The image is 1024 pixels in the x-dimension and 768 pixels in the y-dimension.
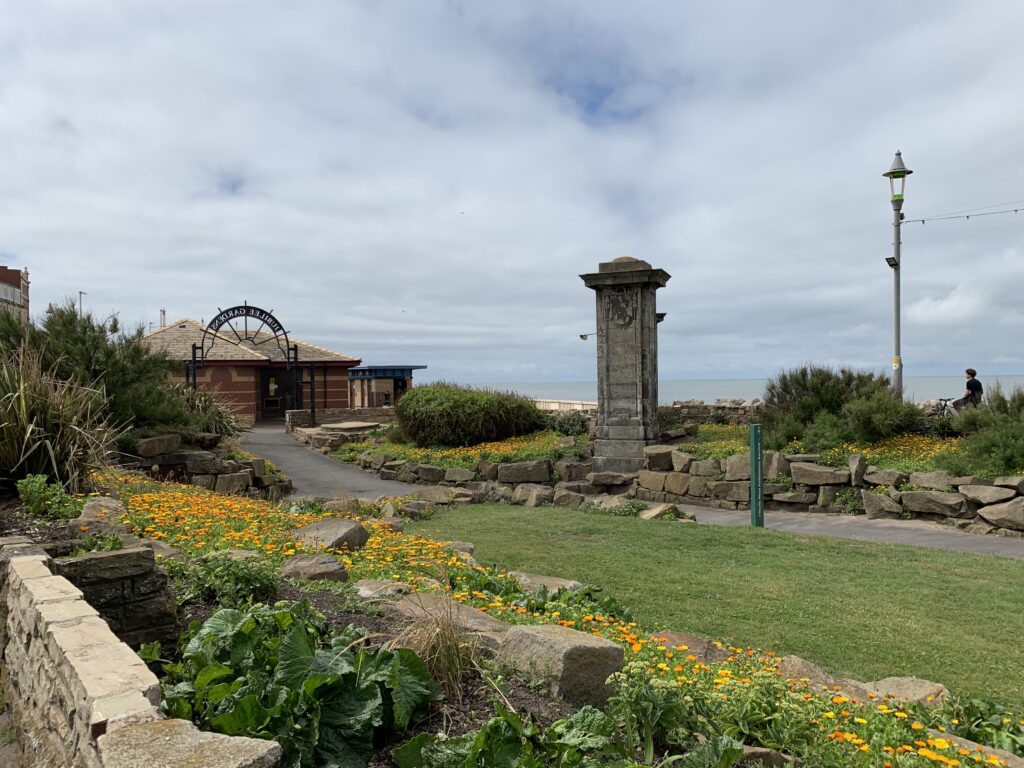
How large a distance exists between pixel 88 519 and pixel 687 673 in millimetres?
5080

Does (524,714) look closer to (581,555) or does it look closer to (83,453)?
(581,555)

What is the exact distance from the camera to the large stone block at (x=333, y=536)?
→ 23.0ft

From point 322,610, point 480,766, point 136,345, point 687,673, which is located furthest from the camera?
point 136,345

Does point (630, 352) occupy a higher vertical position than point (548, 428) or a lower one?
higher

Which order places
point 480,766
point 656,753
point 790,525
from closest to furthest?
point 480,766 → point 656,753 → point 790,525

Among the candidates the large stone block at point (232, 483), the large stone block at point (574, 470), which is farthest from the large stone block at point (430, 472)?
the large stone block at point (232, 483)

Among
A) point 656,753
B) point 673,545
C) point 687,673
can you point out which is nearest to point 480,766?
point 656,753

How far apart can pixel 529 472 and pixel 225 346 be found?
2075 centimetres

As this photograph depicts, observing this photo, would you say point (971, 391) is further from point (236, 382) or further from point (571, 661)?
point (236, 382)

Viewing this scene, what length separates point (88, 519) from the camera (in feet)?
19.6

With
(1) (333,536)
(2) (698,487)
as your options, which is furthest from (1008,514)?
(1) (333,536)

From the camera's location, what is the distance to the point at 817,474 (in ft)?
40.1

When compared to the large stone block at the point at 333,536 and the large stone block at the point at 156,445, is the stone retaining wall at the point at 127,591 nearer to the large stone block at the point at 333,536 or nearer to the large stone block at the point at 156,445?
the large stone block at the point at 333,536

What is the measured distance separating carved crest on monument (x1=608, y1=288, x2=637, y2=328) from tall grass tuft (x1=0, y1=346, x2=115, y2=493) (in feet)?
33.6
